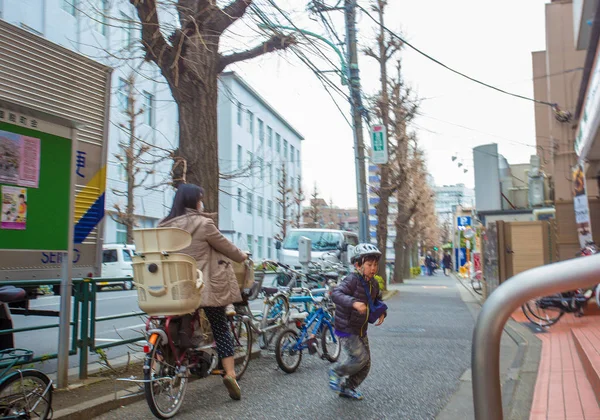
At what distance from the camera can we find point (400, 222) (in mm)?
29734

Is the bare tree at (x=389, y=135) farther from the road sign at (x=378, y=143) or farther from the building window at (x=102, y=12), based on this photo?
the building window at (x=102, y=12)

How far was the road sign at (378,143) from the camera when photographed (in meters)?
15.4

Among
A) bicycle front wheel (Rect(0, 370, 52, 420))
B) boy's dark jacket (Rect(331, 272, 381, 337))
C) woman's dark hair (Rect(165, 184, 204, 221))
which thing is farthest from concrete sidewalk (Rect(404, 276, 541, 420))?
bicycle front wheel (Rect(0, 370, 52, 420))

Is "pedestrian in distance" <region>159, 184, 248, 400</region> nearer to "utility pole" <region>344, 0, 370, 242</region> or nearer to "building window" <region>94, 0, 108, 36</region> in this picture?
"building window" <region>94, 0, 108, 36</region>

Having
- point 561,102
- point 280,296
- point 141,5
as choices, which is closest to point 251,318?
point 280,296

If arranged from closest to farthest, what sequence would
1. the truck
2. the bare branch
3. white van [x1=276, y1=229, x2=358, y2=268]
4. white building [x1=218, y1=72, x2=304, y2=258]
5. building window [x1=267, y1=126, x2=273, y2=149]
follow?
the truck, the bare branch, white van [x1=276, y1=229, x2=358, y2=268], white building [x1=218, y1=72, x2=304, y2=258], building window [x1=267, y1=126, x2=273, y2=149]

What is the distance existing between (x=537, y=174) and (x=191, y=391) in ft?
60.9

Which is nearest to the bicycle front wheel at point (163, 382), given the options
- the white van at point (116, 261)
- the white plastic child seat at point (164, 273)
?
the white plastic child seat at point (164, 273)

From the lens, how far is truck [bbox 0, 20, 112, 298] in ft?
15.6

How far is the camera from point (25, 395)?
3916 mm

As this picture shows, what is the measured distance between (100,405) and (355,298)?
233 centimetres

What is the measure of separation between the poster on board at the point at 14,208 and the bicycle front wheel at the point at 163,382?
58.6 inches

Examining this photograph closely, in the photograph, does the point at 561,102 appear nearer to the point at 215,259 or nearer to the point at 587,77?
the point at 587,77

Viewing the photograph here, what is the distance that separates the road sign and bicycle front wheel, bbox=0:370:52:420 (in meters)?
12.4
